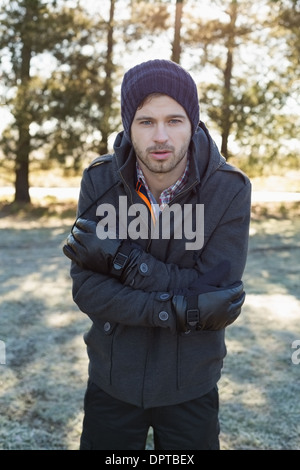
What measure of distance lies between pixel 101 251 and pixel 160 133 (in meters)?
0.54

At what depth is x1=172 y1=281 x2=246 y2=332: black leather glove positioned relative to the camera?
1.85 meters

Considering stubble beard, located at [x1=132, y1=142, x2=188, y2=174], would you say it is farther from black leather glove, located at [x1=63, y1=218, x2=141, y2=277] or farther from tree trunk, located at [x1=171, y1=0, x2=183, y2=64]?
tree trunk, located at [x1=171, y1=0, x2=183, y2=64]

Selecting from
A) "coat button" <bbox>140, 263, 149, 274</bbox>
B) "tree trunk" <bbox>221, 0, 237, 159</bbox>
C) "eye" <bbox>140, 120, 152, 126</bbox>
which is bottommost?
"coat button" <bbox>140, 263, 149, 274</bbox>

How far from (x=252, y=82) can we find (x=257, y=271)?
892 cm

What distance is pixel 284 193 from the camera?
18.9 m

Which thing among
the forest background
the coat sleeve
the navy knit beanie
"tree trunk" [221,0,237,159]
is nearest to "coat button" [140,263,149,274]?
the coat sleeve

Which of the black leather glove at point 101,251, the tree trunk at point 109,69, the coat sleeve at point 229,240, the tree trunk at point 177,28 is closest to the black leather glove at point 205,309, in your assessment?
the coat sleeve at point 229,240

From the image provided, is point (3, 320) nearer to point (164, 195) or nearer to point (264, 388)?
point (264, 388)

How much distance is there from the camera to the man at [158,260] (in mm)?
1948

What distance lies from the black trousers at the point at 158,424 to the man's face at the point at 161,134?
1.03 metres

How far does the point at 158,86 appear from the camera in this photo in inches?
76.1

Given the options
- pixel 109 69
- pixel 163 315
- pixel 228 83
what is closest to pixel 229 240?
pixel 163 315

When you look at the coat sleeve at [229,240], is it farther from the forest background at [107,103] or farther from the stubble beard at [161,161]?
the forest background at [107,103]
